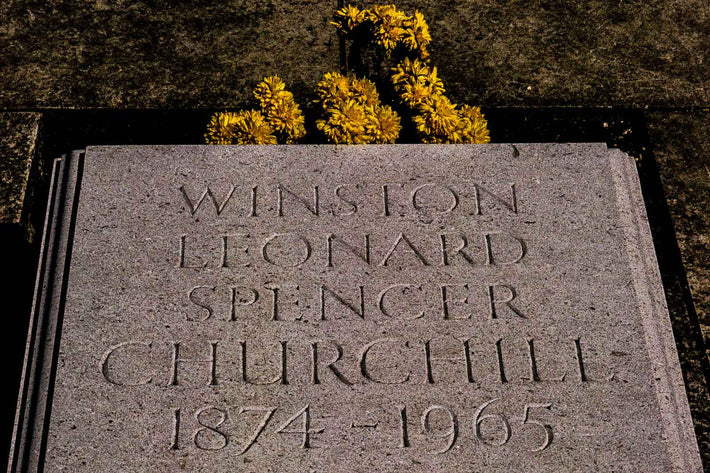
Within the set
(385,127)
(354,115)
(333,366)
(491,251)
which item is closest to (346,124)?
(354,115)

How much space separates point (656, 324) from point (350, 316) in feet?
4.00

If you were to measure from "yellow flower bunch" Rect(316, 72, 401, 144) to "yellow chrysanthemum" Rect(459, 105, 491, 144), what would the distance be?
1.08 ft

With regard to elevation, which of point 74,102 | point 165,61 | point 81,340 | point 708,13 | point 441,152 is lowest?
point 81,340

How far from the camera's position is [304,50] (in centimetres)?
477

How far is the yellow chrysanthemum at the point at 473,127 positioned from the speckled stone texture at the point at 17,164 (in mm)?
2247

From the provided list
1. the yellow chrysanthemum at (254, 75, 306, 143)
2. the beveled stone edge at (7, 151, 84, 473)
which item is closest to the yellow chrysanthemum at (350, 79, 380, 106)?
the yellow chrysanthemum at (254, 75, 306, 143)

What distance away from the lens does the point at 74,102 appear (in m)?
4.54

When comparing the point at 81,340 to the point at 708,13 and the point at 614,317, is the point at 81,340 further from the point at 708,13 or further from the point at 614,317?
the point at 708,13

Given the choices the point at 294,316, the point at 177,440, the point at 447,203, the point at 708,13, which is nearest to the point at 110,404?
the point at 177,440

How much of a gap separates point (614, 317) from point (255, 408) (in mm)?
1421

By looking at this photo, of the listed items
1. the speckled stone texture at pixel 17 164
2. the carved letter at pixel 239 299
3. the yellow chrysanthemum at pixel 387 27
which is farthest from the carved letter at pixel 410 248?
the speckled stone texture at pixel 17 164

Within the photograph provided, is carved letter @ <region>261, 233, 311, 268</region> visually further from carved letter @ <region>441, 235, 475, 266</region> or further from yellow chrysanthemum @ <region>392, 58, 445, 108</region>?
yellow chrysanthemum @ <region>392, 58, 445, 108</region>

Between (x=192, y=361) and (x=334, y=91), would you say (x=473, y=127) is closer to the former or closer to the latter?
(x=334, y=91)

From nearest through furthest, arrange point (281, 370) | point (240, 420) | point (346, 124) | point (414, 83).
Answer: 1. point (240, 420)
2. point (281, 370)
3. point (346, 124)
4. point (414, 83)
